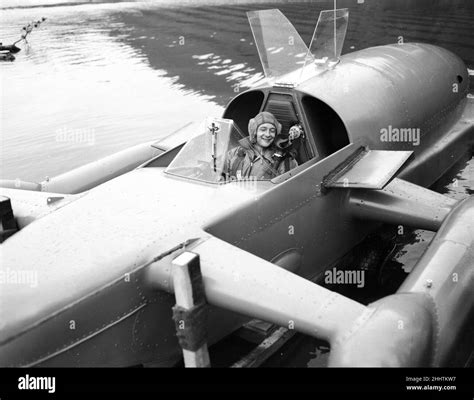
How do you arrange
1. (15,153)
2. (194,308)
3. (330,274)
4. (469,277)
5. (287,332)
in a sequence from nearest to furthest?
(194,308)
(469,277)
(287,332)
(330,274)
(15,153)

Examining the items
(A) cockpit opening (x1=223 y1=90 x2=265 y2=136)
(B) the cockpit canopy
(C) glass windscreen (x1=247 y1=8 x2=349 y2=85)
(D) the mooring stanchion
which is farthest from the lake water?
(C) glass windscreen (x1=247 y1=8 x2=349 y2=85)

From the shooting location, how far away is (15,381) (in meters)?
3.90

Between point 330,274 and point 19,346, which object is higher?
point 19,346

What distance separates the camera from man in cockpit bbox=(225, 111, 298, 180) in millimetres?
5973

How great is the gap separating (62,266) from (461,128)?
7.39 metres

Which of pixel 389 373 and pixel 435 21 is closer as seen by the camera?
pixel 389 373

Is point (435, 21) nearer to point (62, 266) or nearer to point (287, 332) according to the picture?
point (287, 332)

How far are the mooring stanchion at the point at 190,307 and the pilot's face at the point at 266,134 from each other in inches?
94.0

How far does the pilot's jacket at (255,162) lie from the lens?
596 centimetres

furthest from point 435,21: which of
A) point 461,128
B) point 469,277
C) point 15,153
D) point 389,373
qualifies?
point 389,373

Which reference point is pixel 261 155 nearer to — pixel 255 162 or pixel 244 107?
pixel 255 162

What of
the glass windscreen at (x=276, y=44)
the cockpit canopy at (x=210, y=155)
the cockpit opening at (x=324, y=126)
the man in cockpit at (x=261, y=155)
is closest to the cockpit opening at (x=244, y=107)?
the glass windscreen at (x=276, y=44)

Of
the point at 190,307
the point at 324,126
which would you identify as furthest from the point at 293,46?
the point at 190,307

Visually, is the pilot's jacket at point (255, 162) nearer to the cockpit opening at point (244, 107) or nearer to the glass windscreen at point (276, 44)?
the cockpit opening at point (244, 107)
